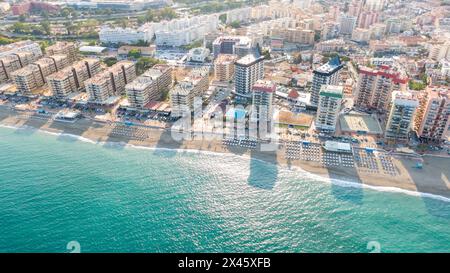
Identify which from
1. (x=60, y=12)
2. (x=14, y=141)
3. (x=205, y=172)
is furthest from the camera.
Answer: (x=60, y=12)

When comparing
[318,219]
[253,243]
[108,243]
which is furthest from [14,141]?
[318,219]

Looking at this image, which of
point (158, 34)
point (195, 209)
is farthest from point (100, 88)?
point (158, 34)

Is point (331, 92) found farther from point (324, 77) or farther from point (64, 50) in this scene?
point (64, 50)

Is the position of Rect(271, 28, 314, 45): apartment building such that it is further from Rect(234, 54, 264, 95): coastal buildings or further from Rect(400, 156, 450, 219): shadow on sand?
Rect(400, 156, 450, 219): shadow on sand

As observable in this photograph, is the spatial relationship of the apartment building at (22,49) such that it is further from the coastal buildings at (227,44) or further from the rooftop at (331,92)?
the rooftop at (331,92)

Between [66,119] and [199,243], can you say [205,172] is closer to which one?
[199,243]
